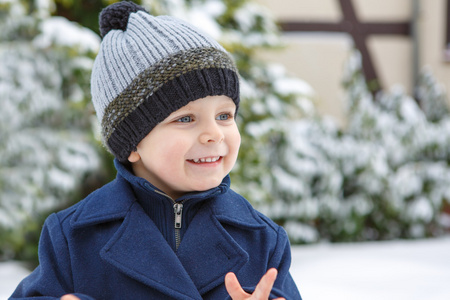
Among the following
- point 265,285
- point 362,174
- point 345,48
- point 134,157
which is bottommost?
point 362,174

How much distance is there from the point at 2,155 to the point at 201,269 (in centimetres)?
249

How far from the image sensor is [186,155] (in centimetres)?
115

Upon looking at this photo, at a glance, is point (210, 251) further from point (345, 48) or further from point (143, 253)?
point (345, 48)

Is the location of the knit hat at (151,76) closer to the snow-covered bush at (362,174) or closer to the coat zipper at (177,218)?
the coat zipper at (177,218)

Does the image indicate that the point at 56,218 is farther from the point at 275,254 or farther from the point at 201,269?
the point at 275,254

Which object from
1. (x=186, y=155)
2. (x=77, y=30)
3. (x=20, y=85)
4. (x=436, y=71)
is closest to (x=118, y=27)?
(x=186, y=155)

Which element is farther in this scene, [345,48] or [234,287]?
[345,48]

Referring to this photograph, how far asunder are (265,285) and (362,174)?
3.59 m

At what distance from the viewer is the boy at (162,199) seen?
44.6 inches

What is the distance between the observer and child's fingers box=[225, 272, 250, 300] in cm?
103

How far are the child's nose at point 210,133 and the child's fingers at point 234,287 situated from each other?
0.31 meters

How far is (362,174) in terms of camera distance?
4414 mm

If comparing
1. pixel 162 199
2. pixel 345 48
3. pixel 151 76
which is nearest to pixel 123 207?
pixel 162 199

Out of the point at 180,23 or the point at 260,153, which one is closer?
the point at 180,23
